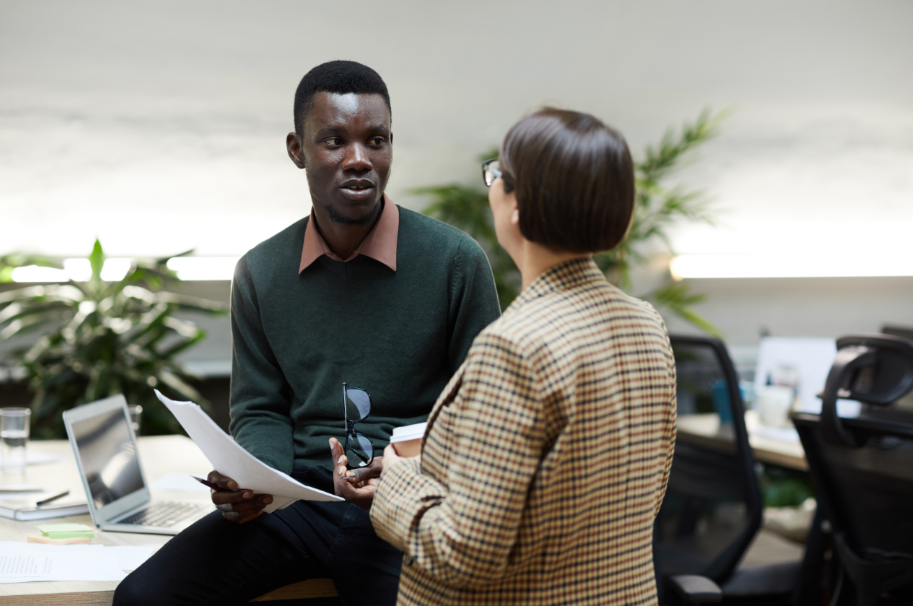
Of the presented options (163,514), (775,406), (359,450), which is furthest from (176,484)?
(775,406)

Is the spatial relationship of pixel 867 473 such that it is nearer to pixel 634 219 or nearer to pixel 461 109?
pixel 634 219

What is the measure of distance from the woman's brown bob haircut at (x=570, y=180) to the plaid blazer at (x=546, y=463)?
2.4 inches

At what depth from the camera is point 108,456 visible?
1.51 m

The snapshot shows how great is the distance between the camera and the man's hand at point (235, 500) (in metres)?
1.17

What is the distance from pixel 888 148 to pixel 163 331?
13.2ft

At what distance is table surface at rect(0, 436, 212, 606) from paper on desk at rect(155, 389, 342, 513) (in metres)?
0.27

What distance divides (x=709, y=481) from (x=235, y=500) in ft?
5.01

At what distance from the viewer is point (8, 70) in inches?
130

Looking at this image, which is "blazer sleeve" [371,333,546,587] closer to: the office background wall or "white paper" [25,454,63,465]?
"white paper" [25,454,63,465]

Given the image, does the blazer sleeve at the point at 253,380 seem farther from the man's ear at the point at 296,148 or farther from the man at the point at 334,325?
the man's ear at the point at 296,148

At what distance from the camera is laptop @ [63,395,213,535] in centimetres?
142

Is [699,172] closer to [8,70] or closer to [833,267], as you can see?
[833,267]

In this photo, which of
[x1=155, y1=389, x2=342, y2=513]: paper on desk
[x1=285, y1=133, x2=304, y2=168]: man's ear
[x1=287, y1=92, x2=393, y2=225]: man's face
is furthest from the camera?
[x1=285, y1=133, x2=304, y2=168]: man's ear

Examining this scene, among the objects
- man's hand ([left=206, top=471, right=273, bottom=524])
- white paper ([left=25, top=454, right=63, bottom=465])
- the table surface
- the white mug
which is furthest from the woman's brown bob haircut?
the white mug
